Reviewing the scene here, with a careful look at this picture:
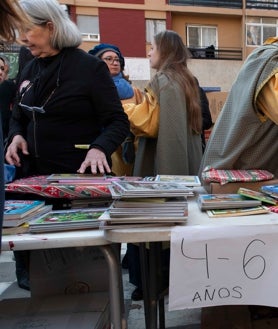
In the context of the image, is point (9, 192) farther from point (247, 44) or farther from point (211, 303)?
point (247, 44)

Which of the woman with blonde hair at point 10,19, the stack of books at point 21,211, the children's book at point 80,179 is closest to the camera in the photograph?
the woman with blonde hair at point 10,19

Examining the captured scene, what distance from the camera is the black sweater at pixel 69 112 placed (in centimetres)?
149

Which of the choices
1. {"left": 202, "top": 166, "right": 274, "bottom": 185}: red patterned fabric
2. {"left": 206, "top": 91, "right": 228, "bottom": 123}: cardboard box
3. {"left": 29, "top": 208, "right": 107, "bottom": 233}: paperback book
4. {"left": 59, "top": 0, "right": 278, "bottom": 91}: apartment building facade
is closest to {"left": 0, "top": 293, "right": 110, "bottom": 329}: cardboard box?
{"left": 29, "top": 208, "right": 107, "bottom": 233}: paperback book

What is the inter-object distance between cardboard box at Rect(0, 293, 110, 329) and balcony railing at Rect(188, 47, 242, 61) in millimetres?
14621

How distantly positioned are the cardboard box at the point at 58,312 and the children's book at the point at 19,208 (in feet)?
1.06

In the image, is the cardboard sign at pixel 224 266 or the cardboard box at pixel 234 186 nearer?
the cardboard sign at pixel 224 266

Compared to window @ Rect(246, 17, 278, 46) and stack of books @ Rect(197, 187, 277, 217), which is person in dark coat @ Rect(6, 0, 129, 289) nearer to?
stack of books @ Rect(197, 187, 277, 217)

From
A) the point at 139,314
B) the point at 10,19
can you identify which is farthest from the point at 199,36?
the point at 10,19

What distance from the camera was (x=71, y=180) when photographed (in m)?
1.22

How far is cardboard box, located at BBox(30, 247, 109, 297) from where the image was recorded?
137 cm

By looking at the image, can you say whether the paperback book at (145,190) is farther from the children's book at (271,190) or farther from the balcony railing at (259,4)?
the balcony railing at (259,4)

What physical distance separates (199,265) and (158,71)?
4.44 feet

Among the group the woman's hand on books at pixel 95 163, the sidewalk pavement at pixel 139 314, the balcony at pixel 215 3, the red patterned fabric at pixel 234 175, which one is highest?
the balcony at pixel 215 3

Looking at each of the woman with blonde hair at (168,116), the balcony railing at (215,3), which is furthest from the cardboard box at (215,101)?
the balcony railing at (215,3)
